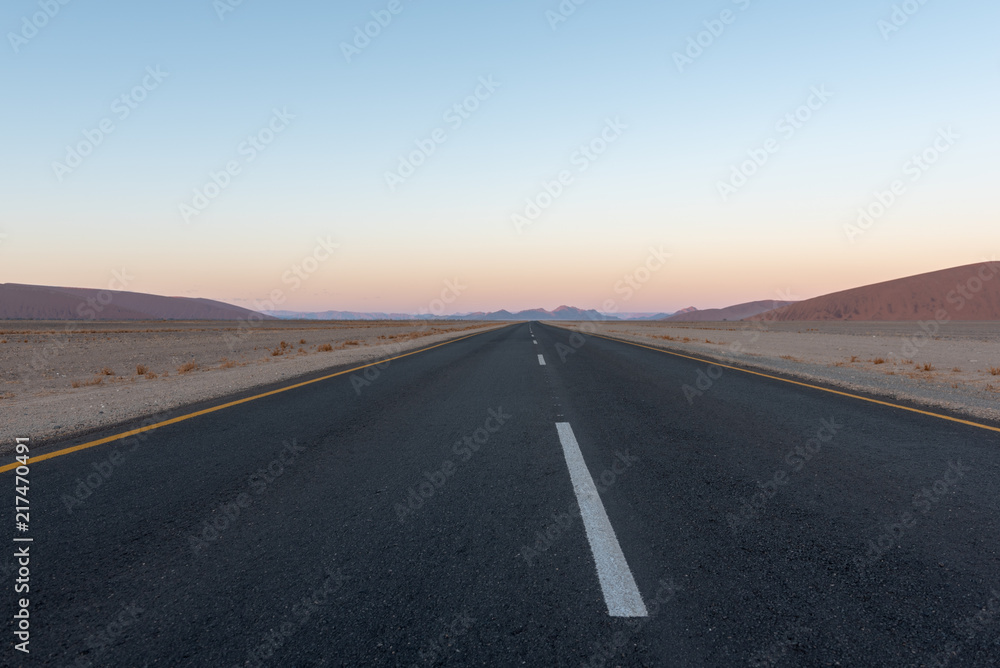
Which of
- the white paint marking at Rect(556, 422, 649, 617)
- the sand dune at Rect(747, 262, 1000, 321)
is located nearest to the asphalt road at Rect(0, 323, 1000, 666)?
the white paint marking at Rect(556, 422, 649, 617)

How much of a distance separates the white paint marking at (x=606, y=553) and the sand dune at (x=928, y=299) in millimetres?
137034

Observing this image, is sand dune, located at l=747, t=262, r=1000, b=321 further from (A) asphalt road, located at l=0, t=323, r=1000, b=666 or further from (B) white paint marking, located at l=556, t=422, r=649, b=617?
(B) white paint marking, located at l=556, t=422, r=649, b=617

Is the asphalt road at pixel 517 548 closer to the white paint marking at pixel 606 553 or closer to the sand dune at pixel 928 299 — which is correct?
the white paint marking at pixel 606 553

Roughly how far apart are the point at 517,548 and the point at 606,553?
52 cm

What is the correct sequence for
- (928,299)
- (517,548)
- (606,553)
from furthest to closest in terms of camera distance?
(928,299), (517,548), (606,553)

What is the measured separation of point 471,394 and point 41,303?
229517 millimetres

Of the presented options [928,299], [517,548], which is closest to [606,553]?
[517,548]

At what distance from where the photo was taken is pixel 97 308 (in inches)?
7721

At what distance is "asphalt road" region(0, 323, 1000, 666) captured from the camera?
2.08 m

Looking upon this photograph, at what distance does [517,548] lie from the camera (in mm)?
2926

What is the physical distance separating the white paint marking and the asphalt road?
0.02 m

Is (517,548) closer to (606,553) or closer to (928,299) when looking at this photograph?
(606,553)

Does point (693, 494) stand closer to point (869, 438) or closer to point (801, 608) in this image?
point (801, 608)

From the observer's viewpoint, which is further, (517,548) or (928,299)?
(928,299)
